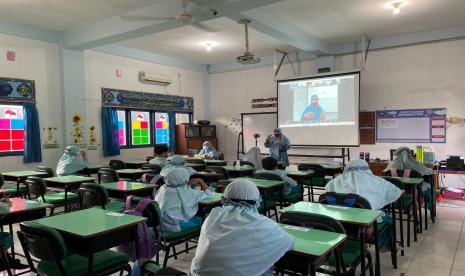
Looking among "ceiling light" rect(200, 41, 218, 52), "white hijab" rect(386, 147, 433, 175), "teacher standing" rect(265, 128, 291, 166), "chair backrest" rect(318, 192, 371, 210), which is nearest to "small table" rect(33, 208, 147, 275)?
"chair backrest" rect(318, 192, 371, 210)

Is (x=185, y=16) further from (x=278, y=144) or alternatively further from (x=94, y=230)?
(x=278, y=144)

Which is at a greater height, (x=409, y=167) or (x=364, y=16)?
(x=364, y=16)

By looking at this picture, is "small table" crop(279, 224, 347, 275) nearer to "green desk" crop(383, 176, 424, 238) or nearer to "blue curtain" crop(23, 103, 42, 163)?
"green desk" crop(383, 176, 424, 238)

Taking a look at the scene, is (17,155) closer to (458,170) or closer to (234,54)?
(234,54)

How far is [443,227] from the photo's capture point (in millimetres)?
4910

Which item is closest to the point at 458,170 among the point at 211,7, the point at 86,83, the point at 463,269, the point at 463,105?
the point at 463,105

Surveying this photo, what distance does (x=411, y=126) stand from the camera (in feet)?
25.1

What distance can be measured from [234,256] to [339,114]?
696 cm

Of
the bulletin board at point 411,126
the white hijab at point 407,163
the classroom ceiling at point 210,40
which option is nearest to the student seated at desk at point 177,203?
the white hijab at point 407,163

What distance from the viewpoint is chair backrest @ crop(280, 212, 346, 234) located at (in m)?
2.28

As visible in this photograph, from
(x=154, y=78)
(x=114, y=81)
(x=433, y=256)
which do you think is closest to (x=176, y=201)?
(x=433, y=256)

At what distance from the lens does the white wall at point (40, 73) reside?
21.3 ft

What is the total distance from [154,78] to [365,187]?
22.7ft

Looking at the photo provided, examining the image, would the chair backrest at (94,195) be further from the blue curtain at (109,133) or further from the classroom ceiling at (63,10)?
the blue curtain at (109,133)
